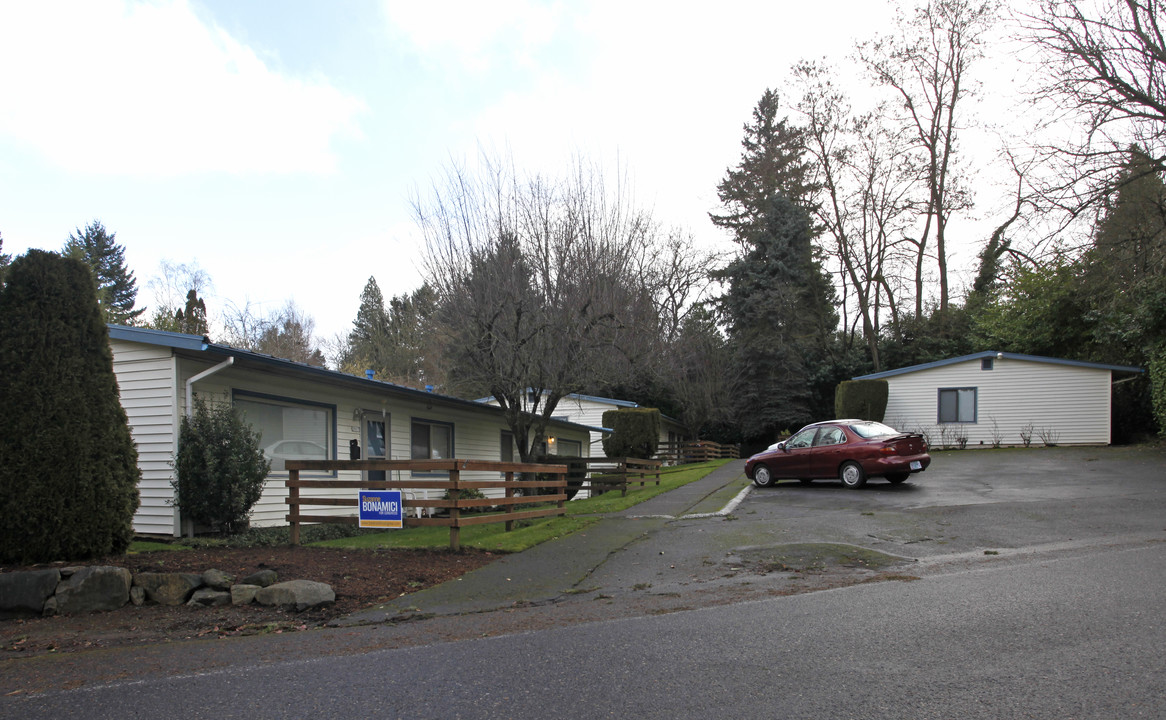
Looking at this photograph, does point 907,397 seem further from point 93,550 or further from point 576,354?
point 93,550

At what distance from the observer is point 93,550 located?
27.6 feet

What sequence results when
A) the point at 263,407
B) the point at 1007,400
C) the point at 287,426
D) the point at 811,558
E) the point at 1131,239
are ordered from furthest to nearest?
the point at 1007,400 < the point at 1131,239 < the point at 287,426 < the point at 263,407 < the point at 811,558

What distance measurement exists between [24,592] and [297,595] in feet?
8.35

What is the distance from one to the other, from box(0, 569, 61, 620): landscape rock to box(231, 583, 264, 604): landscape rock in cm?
167

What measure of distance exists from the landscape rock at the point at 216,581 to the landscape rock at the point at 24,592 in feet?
4.43

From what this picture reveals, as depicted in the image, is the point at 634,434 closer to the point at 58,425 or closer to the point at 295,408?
the point at 295,408

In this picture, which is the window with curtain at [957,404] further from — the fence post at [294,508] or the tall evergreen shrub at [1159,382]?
the fence post at [294,508]

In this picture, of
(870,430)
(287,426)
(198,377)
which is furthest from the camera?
(870,430)

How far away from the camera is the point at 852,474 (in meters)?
17.5

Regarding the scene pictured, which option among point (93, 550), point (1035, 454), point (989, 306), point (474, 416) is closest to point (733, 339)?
point (989, 306)

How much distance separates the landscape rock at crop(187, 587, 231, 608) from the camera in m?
7.54

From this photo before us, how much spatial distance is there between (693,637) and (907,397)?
2912 centimetres

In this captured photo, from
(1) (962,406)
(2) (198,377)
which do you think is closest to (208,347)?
(2) (198,377)

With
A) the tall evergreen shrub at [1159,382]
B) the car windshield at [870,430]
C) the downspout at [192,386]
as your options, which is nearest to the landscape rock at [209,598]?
the downspout at [192,386]
